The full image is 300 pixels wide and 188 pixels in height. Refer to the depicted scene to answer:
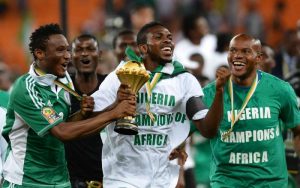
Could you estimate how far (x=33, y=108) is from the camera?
857 centimetres

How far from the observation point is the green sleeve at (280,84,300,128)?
956cm

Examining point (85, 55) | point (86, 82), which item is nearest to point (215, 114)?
point (86, 82)

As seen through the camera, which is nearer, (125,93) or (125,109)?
(125,109)

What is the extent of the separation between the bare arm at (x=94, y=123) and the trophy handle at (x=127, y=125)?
0.30 ft

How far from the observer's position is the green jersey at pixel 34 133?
8570 millimetres

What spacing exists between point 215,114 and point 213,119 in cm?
5

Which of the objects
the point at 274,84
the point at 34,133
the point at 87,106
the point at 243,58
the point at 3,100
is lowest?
the point at 34,133

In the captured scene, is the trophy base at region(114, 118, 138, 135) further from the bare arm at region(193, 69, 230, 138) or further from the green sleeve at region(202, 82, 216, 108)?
the green sleeve at region(202, 82, 216, 108)

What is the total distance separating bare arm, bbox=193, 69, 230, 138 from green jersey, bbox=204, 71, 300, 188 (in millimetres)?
643

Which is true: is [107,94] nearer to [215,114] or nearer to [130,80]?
[130,80]

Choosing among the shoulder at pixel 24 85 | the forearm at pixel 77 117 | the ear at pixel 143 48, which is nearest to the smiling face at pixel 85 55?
the ear at pixel 143 48

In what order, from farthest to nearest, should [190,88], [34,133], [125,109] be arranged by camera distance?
[190,88] → [34,133] → [125,109]

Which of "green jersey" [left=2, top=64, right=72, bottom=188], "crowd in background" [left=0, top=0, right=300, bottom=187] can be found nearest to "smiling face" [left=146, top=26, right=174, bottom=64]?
"green jersey" [left=2, top=64, right=72, bottom=188]

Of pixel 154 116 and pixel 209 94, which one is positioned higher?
pixel 209 94
